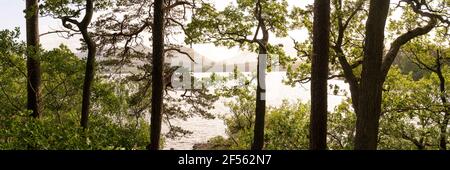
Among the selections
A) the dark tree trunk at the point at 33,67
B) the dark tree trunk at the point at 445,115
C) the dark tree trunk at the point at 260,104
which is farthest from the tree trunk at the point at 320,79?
the dark tree trunk at the point at 445,115

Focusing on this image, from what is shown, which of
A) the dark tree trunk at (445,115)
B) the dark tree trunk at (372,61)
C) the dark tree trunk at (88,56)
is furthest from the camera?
the dark tree trunk at (445,115)

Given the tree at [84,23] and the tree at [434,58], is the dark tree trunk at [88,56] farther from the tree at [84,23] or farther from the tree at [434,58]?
the tree at [434,58]

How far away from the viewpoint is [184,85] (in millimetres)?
20938

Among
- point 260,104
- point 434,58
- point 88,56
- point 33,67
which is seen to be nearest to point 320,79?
point 88,56

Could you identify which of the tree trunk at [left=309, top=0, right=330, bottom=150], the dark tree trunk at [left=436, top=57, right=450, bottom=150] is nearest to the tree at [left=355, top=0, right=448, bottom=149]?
the tree trunk at [left=309, top=0, right=330, bottom=150]

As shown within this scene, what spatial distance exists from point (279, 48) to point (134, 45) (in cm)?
577

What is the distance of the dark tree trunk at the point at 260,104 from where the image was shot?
663 inches

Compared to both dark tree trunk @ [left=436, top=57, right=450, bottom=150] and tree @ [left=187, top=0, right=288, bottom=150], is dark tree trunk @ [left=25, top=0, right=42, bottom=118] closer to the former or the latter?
tree @ [left=187, top=0, right=288, bottom=150]

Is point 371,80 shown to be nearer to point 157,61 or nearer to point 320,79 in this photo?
point 320,79

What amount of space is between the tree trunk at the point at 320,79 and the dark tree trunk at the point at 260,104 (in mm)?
7965

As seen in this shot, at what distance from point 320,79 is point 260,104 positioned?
8.16m

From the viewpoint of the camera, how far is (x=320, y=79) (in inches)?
344

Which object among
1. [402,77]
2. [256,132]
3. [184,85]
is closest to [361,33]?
[402,77]
